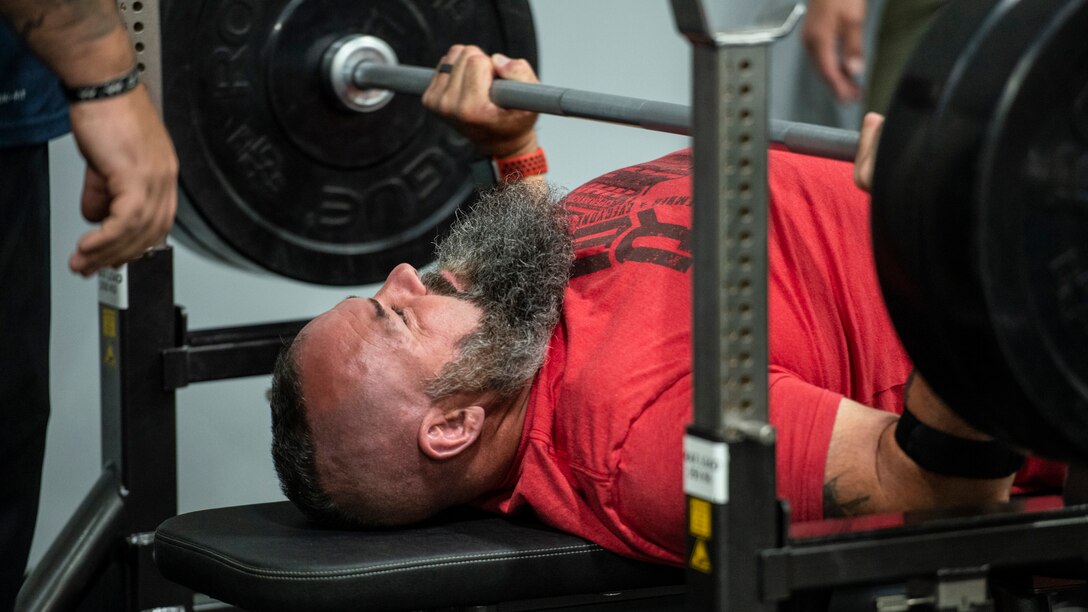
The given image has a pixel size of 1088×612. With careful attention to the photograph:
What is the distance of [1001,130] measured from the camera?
106 centimetres

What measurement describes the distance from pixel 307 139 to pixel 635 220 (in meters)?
0.88

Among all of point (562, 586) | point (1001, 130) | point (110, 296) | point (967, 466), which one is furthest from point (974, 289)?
point (110, 296)

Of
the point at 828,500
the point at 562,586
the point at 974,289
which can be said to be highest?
the point at 974,289

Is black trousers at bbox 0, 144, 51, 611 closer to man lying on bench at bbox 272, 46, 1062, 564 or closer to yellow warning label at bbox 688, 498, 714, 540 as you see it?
man lying on bench at bbox 272, 46, 1062, 564

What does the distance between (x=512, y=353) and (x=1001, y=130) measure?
0.75 metres

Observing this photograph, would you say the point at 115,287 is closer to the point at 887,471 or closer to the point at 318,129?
the point at 318,129

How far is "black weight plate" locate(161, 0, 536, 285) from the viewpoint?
227 cm

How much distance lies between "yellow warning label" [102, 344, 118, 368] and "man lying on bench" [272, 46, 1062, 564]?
572 mm

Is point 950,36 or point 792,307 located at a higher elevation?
point 950,36

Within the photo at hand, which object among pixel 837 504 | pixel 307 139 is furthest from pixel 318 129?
pixel 837 504

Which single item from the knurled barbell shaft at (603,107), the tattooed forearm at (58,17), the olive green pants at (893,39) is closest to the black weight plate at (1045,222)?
the knurled barbell shaft at (603,107)

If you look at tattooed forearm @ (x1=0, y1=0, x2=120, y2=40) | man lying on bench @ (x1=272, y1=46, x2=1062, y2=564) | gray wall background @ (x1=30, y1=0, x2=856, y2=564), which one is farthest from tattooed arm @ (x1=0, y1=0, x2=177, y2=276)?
gray wall background @ (x1=30, y1=0, x2=856, y2=564)

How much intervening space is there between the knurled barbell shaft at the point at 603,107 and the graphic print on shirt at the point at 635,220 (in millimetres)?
85

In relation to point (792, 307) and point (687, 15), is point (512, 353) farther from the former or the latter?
point (687, 15)
